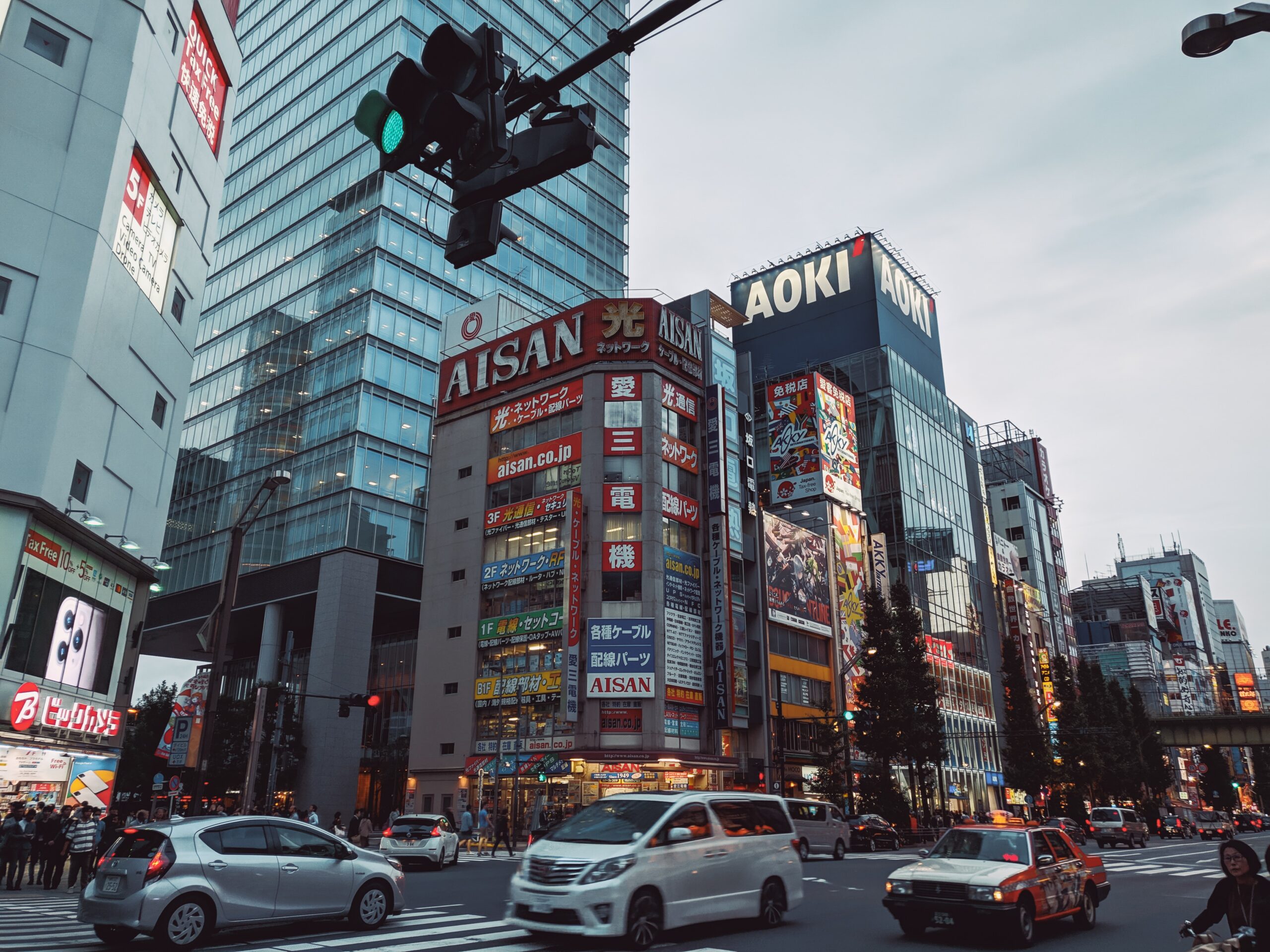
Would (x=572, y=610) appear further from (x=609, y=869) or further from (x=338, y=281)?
(x=609, y=869)

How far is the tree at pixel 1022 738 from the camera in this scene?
64625 millimetres

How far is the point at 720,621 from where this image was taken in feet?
169

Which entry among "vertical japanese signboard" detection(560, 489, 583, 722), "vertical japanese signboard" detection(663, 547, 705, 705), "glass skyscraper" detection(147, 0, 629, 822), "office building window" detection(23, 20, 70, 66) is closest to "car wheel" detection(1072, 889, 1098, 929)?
"office building window" detection(23, 20, 70, 66)

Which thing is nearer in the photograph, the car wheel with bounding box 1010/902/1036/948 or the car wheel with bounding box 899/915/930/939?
the car wheel with bounding box 1010/902/1036/948

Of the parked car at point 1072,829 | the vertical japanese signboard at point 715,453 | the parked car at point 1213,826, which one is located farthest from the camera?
the parked car at point 1213,826

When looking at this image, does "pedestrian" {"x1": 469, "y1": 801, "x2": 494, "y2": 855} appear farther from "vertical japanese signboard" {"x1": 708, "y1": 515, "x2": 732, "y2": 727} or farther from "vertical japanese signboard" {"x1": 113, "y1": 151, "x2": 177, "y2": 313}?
"vertical japanese signboard" {"x1": 113, "y1": 151, "x2": 177, "y2": 313}

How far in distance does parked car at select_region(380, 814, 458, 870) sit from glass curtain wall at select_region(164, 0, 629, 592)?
37.2m

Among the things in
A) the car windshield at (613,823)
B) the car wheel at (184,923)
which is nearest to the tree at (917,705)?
the car windshield at (613,823)

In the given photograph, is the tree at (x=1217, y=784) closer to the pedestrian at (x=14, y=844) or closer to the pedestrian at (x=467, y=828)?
the pedestrian at (x=467, y=828)

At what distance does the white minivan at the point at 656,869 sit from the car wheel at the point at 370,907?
76.3 inches

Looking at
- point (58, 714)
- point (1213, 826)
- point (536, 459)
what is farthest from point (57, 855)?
point (1213, 826)

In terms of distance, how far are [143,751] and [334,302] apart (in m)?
35.7

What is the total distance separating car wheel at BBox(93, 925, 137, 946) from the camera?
38.0ft

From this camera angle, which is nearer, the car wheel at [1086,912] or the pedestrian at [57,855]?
the car wheel at [1086,912]
